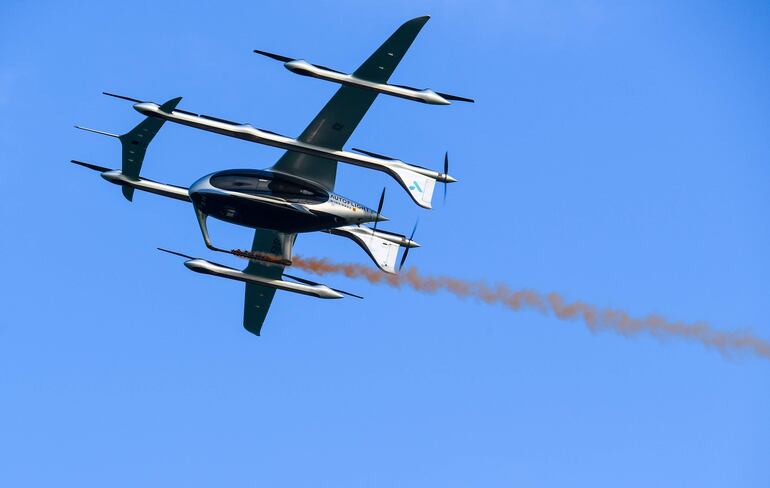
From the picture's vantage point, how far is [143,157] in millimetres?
68312

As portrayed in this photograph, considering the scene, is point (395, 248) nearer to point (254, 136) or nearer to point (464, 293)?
point (464, 293)

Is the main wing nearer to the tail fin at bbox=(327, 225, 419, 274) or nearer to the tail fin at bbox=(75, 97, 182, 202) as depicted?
the tail fin at bbox=(327, 225, 419, 274)

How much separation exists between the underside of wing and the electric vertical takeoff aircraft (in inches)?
100

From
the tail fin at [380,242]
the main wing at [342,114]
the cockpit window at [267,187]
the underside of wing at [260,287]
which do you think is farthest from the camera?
the underside of wing at [260,287]

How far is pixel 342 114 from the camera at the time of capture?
6569cm

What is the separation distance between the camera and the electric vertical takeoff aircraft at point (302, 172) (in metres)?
63.2

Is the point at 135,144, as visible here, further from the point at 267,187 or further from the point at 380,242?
the point at 380,242

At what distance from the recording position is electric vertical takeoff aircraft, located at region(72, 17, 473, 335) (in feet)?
208

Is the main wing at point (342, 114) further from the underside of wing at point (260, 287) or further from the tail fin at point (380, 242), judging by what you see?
the underside of wing at point (260, 287)

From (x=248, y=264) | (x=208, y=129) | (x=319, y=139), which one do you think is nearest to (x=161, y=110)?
(x=208, y=129)

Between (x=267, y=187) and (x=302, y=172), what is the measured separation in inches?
97.6

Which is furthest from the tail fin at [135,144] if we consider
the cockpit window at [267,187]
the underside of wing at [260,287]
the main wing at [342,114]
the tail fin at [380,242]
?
the tail fin at [380,242]

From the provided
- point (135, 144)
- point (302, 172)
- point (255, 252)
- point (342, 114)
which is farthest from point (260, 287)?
point (342, 114)

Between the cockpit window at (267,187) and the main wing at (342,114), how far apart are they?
112 centimetres
